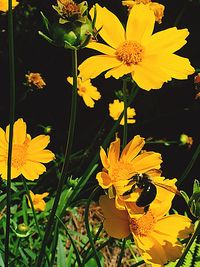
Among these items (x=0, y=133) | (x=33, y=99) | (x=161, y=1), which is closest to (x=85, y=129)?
(x=33, y=99)

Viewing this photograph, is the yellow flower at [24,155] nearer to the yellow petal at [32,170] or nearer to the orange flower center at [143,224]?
the yellow petal at [32,170]

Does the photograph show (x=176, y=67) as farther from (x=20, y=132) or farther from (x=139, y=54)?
(x=20, y=132)

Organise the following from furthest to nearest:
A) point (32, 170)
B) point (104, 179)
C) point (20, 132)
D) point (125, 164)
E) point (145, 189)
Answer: point (20, 132)
point (32, 170)
point (125, 164)
point (104, 179)
point (145, 189)

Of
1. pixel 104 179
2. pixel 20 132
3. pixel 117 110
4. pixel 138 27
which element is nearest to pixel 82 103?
pixel 117 110

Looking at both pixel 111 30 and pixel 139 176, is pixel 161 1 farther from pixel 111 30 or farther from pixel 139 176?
pixel 139 176

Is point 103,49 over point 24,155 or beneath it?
over

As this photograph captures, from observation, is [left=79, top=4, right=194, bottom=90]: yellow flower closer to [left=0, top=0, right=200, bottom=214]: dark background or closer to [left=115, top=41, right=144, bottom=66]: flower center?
[left=115, top=41, right=144, bottom=66]: flower center
